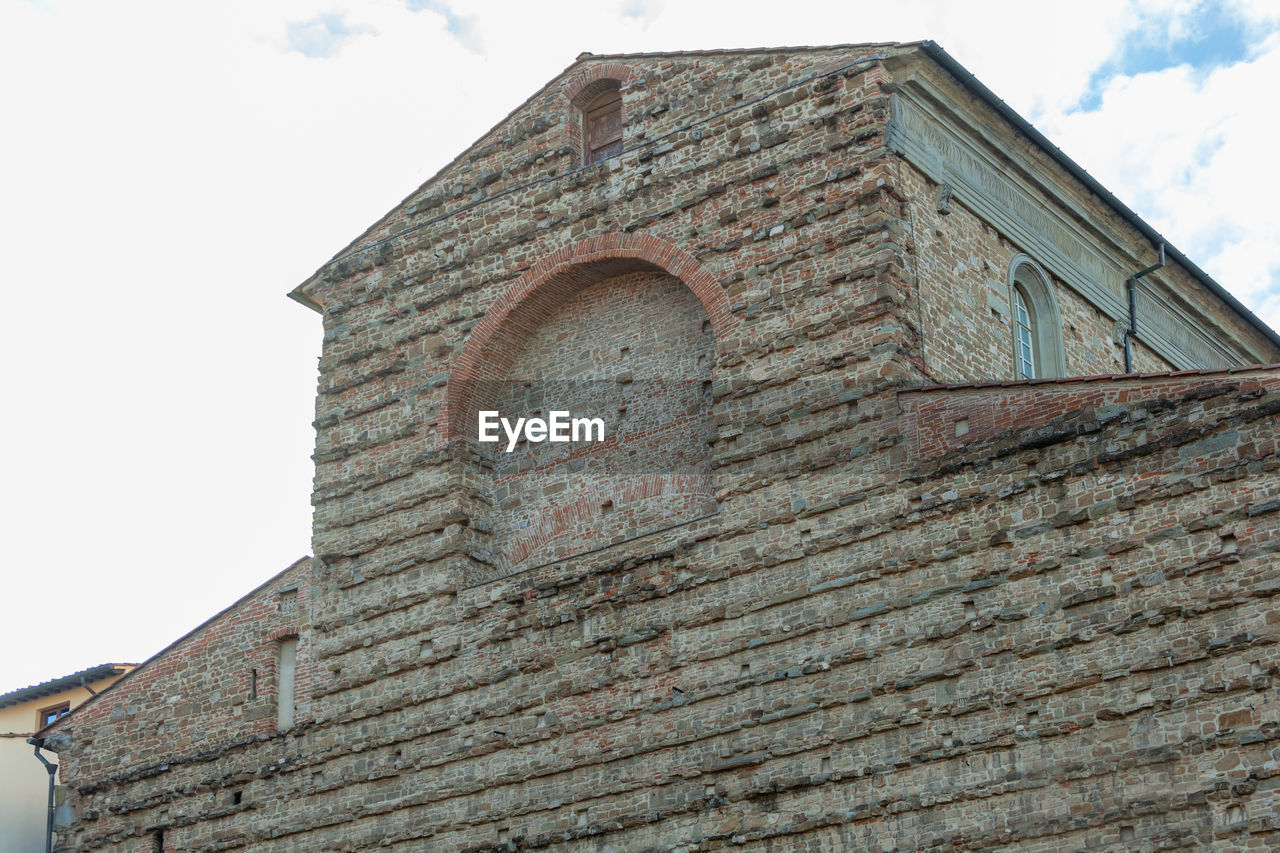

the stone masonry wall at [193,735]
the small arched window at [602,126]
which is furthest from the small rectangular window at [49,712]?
the small arched window at [602,126]

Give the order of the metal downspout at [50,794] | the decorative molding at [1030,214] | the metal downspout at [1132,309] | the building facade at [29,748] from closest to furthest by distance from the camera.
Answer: the decorative molding at [1030,214], the metal downspout at [1132,309], the metal downspout at [50,794], the building facade at [29,748]

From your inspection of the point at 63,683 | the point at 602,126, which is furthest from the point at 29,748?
the point at 602,126

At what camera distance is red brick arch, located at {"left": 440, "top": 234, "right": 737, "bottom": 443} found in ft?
57.4

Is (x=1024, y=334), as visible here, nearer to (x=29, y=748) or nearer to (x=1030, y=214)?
(x=1030, y=214)

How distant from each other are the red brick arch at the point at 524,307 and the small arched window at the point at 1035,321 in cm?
344

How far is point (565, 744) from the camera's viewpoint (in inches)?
623

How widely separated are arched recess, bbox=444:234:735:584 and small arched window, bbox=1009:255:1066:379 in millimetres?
2998

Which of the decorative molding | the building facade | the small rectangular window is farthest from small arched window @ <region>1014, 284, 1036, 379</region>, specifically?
the small rectangular window

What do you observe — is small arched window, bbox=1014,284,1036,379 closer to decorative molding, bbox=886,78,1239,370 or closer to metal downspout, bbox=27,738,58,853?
decorative molding, bbox=886,78,1239,370

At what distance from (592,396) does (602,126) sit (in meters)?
2.88

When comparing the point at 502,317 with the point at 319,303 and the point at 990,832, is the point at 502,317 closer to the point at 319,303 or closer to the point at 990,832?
the point at 319,303

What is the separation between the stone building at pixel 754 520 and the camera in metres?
13.3

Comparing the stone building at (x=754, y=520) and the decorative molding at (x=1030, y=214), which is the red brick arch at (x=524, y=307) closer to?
the stone building at (x=754, y=520)

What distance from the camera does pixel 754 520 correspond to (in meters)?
15.4
